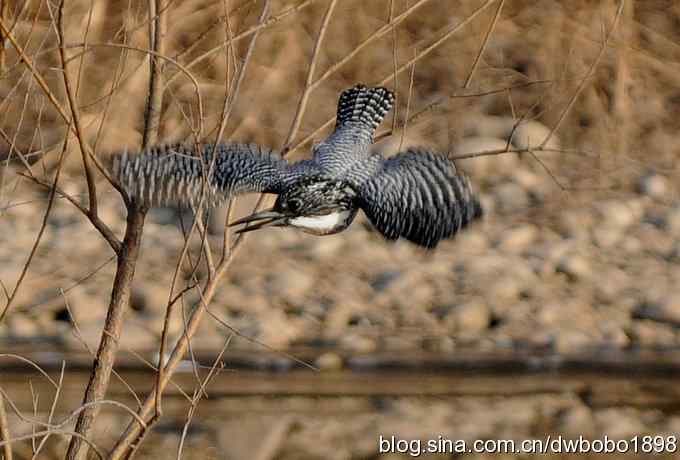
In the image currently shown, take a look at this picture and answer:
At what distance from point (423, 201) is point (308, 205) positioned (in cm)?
23

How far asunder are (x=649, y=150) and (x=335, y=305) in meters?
2.03

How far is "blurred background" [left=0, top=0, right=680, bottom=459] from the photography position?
438 centimetres

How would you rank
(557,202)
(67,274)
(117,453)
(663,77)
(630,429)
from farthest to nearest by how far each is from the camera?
(663,77) < (557,202) < (67,274) < (630,429) < (117,453)

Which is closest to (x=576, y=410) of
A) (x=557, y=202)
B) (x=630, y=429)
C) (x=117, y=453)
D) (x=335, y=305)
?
(x=630, y=429)

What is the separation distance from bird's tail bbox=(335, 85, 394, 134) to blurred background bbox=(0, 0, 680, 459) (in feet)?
1.54

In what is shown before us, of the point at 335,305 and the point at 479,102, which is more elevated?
the point at 479,102

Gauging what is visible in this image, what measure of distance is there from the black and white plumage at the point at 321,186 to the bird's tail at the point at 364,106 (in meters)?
0.26

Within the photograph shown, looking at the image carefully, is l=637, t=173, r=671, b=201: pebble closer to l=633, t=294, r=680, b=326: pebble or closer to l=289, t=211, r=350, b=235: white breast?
l=633, t=294, r=680, b=326: pebble

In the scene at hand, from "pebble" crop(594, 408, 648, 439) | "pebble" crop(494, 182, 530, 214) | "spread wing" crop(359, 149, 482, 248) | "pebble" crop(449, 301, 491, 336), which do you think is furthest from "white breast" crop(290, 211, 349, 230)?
"pebble" crop(494, 182, 530, 214)

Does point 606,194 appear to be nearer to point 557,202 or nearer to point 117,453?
point 557,202

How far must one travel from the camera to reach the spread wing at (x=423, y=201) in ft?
8.34

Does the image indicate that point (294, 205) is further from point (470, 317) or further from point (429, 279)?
point (429, 279)

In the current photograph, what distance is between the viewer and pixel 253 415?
14.2 feet

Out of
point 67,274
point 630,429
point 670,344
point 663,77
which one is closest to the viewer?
point 630,429
